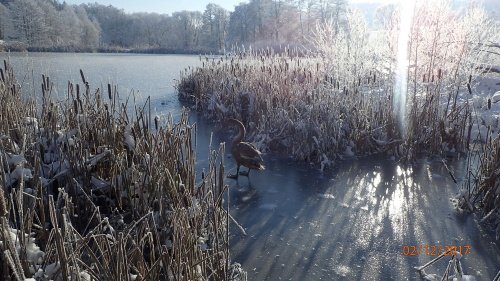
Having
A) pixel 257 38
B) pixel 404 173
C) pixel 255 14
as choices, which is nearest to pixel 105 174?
pixel 404 173

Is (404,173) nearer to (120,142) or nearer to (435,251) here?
(435,251)

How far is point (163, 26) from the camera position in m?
54.5

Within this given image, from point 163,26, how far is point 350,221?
182 ft

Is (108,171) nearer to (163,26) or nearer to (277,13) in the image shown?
(277,13)

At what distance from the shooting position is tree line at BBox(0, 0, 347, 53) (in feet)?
109

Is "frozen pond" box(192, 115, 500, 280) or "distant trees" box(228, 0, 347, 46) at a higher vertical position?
"distant trees" box(228, 0, 347, 46)

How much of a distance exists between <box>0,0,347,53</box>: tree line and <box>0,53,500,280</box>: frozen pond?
2585 cm

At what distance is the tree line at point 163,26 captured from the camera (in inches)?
1314

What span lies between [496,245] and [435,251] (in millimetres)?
534
